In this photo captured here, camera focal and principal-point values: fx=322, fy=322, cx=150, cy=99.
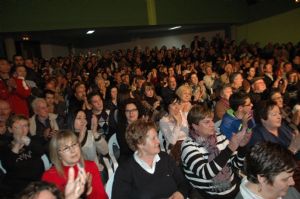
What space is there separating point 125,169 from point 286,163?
3.52 feet

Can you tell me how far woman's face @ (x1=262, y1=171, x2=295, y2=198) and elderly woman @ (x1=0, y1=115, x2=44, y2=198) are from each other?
1.96m

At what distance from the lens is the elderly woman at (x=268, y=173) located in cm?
166

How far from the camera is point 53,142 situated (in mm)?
2320

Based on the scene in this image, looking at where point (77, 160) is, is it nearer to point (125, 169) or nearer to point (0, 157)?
point (125, 169)

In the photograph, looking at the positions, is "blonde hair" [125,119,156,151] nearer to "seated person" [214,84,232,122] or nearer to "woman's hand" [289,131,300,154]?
"woman's hand" [289,131,300,154]

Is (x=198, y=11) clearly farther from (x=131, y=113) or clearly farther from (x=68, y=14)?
(x=131, y=113)

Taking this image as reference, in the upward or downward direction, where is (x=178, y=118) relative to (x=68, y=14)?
downward

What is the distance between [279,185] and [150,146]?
0.95 m

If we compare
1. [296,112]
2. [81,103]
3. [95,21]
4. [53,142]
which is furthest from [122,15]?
[53,142]

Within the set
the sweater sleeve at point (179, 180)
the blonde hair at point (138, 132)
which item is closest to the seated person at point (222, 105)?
the sweater sleeve at point (179, 180)

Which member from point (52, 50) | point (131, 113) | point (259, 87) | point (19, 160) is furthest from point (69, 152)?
point (52, 50)

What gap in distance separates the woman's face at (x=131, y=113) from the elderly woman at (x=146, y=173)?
1001 mm

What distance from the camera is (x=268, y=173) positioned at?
5.46ft

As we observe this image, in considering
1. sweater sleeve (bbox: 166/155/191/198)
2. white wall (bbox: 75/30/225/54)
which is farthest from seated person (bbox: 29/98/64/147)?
white wall (bbox: 75/30/225/54)
